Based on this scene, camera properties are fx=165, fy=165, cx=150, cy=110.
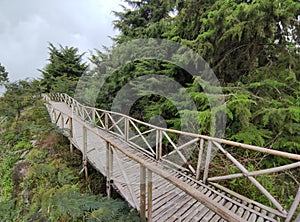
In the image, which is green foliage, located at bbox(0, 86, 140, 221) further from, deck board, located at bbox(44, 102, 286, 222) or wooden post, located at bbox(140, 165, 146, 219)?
deck board, located at bbox(44, 102, 286, 222)

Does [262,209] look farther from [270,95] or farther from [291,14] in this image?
[291,14]

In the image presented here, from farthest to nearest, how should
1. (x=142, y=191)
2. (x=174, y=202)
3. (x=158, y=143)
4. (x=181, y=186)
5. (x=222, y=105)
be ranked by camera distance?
1. (x=158, y=143)
2. (x=222, y=105)
3. (x=174, y=202)
4. (x=142, y=191)
5. (x=181, y=186)

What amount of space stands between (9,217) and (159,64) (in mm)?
5467

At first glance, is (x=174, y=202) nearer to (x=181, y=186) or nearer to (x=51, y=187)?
(x=181, y=186)

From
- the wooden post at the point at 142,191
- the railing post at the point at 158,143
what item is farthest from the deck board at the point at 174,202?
the railing post at the point at 158,143

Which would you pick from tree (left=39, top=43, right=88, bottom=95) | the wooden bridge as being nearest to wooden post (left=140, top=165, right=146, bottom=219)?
the wooden bridge

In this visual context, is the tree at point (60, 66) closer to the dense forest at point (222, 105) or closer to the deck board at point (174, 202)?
the dense forest at point (222, 105)

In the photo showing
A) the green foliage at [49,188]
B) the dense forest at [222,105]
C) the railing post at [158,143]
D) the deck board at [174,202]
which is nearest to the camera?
the green foliage at [49,188]

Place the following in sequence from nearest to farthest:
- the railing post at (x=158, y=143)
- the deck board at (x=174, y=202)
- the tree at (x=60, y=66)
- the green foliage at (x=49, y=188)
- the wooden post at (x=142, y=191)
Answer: the wooden post at (x=142, y=191), the green foliage at (x=49, y=188), the deck board at (x=174, y=202), the railing post at (x=158, y=143), the tree at (x=60, y=66)

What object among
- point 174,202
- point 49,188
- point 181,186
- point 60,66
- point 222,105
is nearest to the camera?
point 181,186

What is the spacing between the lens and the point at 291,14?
3.24 meters

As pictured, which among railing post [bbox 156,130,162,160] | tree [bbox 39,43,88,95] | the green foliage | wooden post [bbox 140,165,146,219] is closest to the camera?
wooden post [bbox 140,165,146,219]

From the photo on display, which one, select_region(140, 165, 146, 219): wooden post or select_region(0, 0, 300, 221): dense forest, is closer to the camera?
select_region(140, 165, 146, 219): wooden post

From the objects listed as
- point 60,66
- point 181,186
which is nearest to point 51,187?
point 181,186
